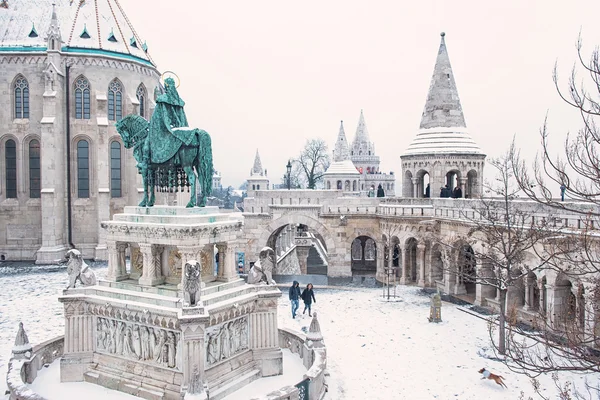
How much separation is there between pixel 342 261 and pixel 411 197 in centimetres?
444

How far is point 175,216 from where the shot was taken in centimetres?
915

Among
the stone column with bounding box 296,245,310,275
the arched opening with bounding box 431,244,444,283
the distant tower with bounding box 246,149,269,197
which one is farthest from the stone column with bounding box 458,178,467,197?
the distant tower with bounding box 246,149,269,197

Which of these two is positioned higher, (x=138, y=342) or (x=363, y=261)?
(x=138, y=342)

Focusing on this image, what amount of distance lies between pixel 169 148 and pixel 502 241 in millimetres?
8523

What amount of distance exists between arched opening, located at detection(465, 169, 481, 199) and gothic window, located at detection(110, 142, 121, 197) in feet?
63.0

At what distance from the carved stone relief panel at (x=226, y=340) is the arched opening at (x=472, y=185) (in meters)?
16.0

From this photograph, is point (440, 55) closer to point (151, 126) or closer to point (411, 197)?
point (411, 197)

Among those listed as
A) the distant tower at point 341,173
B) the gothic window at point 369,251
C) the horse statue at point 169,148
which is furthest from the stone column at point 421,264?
the distant tower at point 341,173

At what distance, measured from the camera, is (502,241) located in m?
12.6

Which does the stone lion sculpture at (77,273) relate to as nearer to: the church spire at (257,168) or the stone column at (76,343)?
the stone column at (76,343)

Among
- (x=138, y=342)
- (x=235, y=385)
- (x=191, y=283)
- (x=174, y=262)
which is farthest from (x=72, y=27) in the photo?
(x=235, y=385)

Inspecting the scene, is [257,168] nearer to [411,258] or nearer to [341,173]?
[341,173]

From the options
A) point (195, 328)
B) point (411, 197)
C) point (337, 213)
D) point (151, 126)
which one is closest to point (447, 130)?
point (411, 197)

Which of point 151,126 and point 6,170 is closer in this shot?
point 151,126
